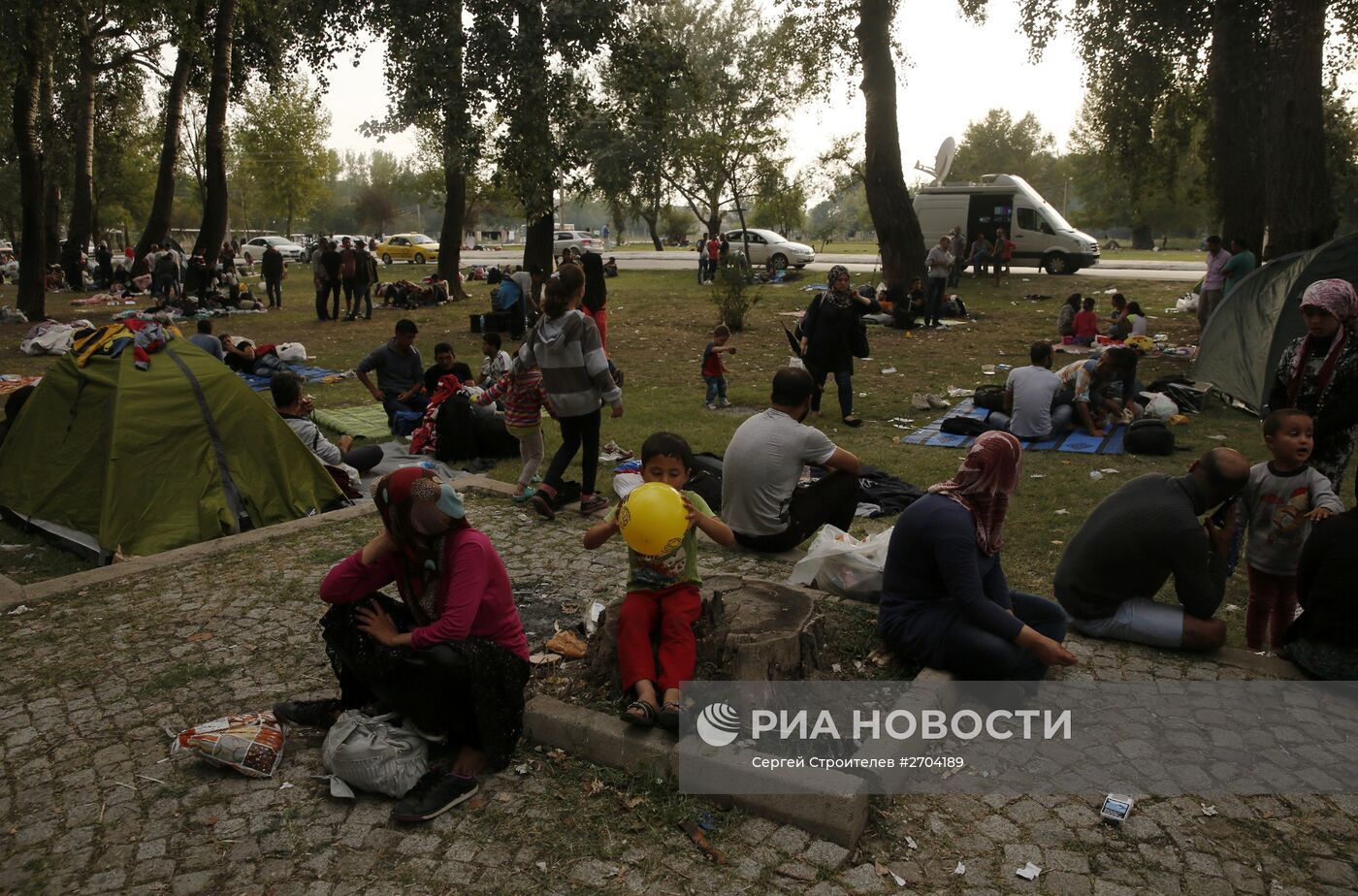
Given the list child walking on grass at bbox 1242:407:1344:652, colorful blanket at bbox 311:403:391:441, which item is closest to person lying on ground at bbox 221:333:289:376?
colorful blanket at bbox 311:403:391:441

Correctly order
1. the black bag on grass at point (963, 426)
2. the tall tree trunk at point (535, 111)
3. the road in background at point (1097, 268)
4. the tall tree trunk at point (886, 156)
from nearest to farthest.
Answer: the black bag on grass at point (963, 426) < the tall tree trunk at point (535, 111) < the tall tree trunk at point (886, 156) < the road in background at point (1097, 268)

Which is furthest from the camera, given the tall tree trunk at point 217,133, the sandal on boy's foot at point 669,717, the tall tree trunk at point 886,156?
the tall tree trunk at point 217,133

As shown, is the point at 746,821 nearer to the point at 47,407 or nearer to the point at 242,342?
the point at 47,407

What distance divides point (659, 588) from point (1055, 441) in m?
6.65

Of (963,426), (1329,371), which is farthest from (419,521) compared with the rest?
(963,426)

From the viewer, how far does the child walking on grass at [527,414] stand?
722cm

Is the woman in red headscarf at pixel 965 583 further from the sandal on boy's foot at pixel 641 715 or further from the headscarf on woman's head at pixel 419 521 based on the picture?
the headscarf on woman's head at pixel 419 521

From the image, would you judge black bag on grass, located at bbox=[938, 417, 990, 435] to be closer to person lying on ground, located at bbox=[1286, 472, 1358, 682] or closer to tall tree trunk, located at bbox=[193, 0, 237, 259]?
person lying on ground, located at bbox=[1286, 472, 1358, 682]

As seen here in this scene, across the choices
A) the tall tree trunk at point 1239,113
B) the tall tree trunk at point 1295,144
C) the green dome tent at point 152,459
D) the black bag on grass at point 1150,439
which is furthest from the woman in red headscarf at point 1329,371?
the tall tree trunk at point 1239,113

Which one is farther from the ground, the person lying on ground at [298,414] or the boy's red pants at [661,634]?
the person lying on ground at [298,414]

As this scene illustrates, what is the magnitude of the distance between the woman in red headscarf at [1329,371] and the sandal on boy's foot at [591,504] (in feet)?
15.1

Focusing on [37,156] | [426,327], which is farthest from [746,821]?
[37,156]

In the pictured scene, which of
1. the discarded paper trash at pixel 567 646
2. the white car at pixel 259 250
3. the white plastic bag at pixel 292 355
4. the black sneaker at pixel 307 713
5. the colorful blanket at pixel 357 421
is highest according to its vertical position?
the white car at pixel 259 250

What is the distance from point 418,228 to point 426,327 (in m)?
80.4
